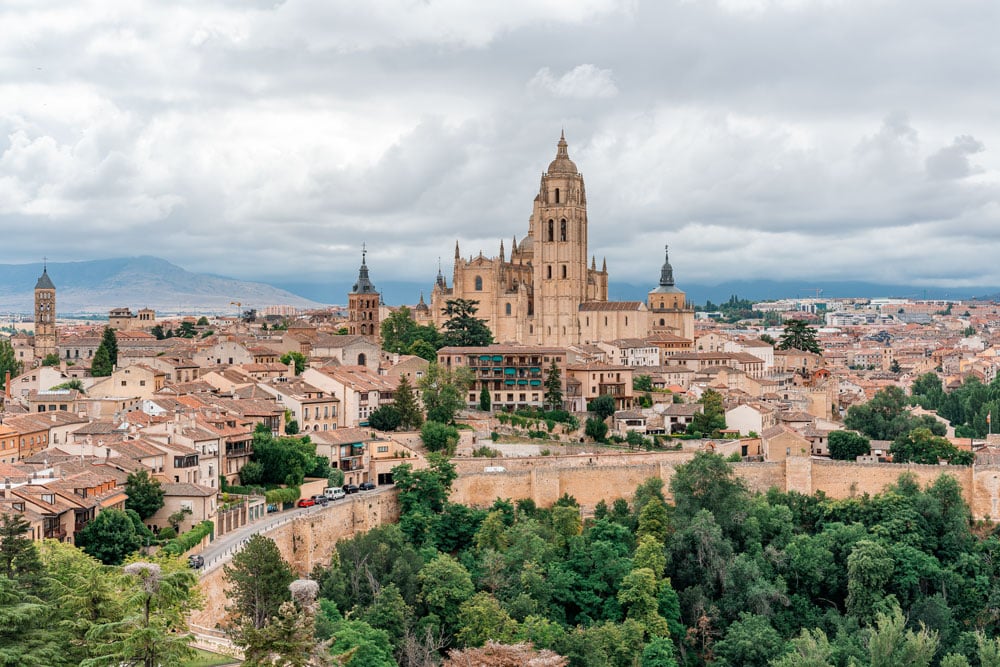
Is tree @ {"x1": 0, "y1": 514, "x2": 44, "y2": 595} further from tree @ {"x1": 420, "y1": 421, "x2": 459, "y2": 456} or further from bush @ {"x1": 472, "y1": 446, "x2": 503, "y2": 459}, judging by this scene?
bush @ {"x1": 472, "y1": 446, "x2": 503, "y2": 459}

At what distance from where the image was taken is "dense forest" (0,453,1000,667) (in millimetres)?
31484

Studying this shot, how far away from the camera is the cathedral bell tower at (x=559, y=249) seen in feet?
264

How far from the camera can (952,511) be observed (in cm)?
4016

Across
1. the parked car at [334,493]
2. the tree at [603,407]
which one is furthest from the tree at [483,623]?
the tree at [603,407]

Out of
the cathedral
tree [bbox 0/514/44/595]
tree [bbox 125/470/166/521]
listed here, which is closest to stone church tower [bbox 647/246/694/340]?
the cathedral

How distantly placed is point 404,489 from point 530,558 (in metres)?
5.38

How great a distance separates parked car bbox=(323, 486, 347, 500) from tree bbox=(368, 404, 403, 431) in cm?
792

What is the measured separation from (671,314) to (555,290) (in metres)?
7.75

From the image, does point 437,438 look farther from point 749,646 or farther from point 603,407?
point 749,646

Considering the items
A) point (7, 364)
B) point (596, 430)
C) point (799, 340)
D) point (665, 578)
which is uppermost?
point (799, 340)

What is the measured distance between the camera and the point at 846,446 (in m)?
49.3

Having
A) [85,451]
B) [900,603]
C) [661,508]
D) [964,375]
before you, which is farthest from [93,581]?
[964,375]


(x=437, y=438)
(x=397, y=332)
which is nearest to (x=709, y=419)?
(x=437, y=438)

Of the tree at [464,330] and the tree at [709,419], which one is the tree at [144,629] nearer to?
the tree at [709,419]
